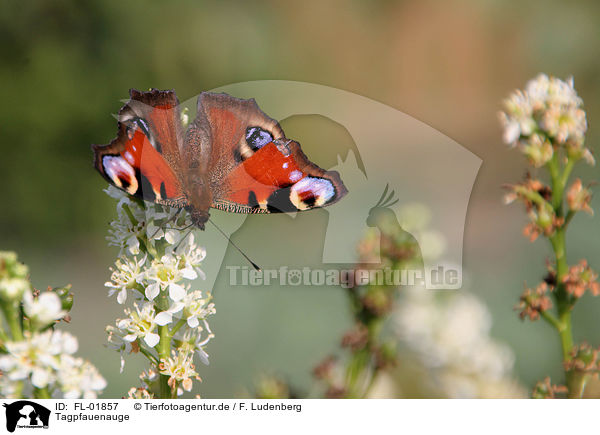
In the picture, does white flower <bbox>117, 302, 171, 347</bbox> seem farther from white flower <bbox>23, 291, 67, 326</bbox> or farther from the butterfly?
the butterfly

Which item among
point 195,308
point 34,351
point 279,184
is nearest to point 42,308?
point 34,351

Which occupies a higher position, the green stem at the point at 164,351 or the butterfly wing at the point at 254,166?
the butterfly wing at the point at 254,166

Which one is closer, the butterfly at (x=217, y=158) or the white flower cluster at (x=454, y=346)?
the white flower cluster at (x=454, y=346)

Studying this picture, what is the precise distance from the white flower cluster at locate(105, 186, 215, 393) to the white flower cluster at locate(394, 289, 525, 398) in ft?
1.62

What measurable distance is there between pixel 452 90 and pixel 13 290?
3657 mm

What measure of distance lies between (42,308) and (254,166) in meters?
0.87

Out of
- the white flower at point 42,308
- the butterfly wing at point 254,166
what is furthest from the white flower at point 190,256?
the butterfly wing at point 254,166

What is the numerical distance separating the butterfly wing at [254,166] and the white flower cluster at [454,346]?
37cm

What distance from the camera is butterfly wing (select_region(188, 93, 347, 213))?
1.66m

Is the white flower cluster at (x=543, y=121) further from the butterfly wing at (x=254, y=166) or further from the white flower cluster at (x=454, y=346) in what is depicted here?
the butterfly wing at (x=254, y=166)

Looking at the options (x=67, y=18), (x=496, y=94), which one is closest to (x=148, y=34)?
(x=67, y=18)

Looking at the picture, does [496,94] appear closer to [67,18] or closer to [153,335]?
[67,18]

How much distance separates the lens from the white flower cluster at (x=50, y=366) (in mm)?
932
